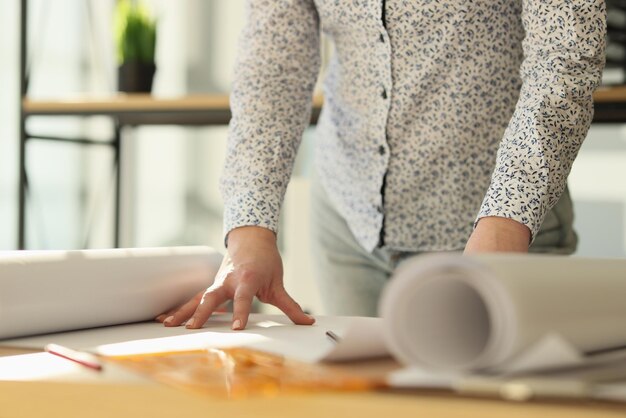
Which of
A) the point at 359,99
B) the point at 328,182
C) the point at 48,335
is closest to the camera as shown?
the point at 48,335

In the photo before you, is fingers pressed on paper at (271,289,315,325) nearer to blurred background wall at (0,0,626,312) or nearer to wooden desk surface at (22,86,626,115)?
wooden desk surface at (22,86,626,115)

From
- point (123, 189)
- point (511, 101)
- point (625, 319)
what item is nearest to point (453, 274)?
point (625, 319)

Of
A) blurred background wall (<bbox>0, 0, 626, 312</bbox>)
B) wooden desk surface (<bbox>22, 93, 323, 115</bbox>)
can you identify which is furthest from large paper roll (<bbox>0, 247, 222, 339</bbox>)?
blurred background wall (<bbox>0, 0, 626, 312</bbox>)

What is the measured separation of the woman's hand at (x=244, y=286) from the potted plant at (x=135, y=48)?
1984mm

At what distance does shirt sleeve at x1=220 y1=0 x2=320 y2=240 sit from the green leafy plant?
1772 mm

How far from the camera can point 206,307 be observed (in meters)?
0.96

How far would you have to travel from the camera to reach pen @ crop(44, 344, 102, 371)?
647mm

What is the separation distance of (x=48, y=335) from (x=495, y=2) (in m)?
0.80

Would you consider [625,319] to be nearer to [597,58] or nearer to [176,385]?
[176,385]

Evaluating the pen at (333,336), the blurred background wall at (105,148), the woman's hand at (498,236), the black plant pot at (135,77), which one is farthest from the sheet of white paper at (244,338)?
the blurred background wall at (105,148)

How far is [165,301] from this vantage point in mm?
1034

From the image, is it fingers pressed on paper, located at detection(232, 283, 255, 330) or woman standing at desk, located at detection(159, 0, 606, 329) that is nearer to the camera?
fingers pressed on paper, located at detection(232, 283, 255, 330)

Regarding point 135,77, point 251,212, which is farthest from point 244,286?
point 135,77

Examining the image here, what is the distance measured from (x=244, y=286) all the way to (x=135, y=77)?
7.05 feet
